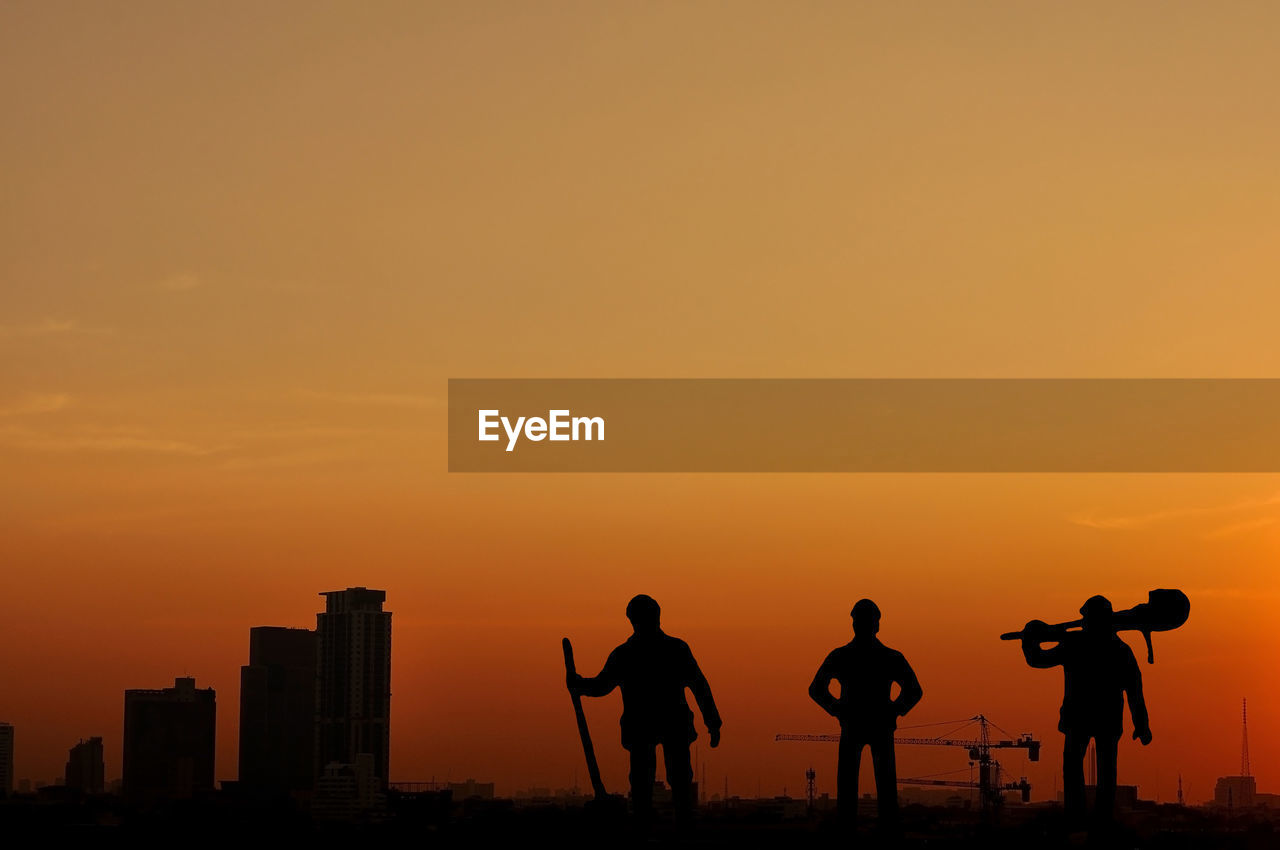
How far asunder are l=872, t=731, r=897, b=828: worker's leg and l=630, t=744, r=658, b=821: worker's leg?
287 centimetres

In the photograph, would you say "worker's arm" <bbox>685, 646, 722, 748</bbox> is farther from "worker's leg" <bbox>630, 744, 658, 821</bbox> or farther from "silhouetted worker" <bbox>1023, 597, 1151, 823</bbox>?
"silhouetted worker" <bbox>1023, 597, 1151, 823</bbox>

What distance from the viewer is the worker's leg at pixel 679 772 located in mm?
23953

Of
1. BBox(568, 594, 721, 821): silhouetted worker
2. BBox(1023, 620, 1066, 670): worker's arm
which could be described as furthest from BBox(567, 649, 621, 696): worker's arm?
BBox(1023, 620, 1066, 670): worker's arm

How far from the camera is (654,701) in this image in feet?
80.3

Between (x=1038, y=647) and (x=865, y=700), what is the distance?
268 centimetres

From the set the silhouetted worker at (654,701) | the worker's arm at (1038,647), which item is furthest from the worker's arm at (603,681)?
the worker's arm at (1038,647)

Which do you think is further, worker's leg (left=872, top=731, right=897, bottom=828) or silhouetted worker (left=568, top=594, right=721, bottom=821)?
silhouetted worker (left=568, top=594, right=721, bottom=821)

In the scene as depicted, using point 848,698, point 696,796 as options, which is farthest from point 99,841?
point 848,698

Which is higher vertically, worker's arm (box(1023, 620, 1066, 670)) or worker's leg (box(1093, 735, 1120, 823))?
Result: worker's arm (box(1023, 620, 1066, 670))

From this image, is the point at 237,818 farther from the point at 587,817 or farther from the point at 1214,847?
the point at 1214,847

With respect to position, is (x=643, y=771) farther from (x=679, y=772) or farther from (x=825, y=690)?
(x=825, y=690)

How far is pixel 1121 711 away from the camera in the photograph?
24.7 meters

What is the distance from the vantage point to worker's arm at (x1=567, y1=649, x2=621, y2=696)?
81.8 ft

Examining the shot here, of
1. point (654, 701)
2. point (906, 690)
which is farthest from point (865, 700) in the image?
point (654, 701)
